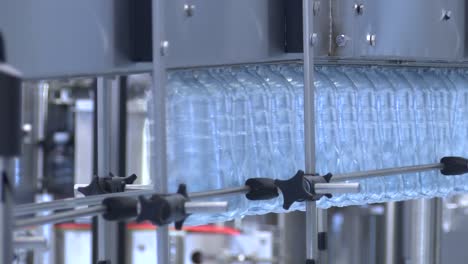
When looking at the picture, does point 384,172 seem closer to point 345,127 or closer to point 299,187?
point 345,127

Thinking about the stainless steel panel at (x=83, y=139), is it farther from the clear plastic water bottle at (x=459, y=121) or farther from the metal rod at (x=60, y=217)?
the metal rod at (x=60, y=217)

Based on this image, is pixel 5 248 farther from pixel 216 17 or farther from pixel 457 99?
pixel 457 99

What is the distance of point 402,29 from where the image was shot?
210cm

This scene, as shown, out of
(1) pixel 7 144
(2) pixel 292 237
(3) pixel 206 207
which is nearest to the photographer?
(1) pixel 7 144

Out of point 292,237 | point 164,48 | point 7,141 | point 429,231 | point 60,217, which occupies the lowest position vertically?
point 292,237

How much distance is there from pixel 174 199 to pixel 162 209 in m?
0.03

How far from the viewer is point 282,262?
15.4ft

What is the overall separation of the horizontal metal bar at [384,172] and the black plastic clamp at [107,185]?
43cm

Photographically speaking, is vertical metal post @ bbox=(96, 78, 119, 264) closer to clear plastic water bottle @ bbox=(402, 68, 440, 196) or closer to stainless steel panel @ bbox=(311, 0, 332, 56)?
stainless steel panel @ bbox=(311, 0, 332, 56)

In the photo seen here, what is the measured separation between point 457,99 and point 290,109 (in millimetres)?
705

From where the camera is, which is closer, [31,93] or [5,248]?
[5,248]

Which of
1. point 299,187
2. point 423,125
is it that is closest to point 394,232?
point 423,125

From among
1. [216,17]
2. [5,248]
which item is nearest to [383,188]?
[216,17]

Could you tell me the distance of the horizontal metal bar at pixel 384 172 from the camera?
181 centimetres
